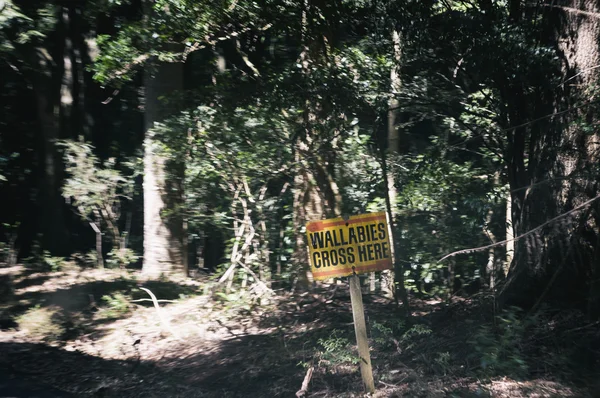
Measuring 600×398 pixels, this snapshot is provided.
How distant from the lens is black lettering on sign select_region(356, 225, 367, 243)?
17.3 ft

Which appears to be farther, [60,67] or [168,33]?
[60,67]

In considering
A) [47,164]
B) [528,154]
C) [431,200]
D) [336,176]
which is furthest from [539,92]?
[47,164]

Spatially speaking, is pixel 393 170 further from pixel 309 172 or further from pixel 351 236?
pixel 351 236

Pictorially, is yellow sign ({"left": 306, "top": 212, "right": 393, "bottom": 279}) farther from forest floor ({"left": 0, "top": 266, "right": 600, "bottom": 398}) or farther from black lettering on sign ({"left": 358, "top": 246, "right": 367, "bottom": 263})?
forest floor ({"left": 0, "top": 266, "right": 600, "bottom": 398})

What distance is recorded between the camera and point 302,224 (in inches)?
362

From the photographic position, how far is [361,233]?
17.4 ft

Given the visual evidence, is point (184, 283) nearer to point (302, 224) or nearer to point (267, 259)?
point (267, 259)

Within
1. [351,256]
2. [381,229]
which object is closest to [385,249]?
[381,229]

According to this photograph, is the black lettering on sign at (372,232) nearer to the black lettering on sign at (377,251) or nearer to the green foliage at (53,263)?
the black lettering on sign at (377,251)

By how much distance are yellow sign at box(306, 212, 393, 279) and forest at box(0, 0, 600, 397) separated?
0.09ft

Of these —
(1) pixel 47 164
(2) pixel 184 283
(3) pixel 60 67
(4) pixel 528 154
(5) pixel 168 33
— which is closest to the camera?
(4) pixel 528 154

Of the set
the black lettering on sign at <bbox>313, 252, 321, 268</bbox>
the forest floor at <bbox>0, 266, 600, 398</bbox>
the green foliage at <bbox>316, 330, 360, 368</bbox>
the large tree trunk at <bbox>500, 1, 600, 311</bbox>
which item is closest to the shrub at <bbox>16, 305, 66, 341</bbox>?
the forest floor at <bbox>0, 266, 600, 398</bbox>

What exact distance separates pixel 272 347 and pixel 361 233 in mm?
2705

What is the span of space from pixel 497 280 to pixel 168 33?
595cm
